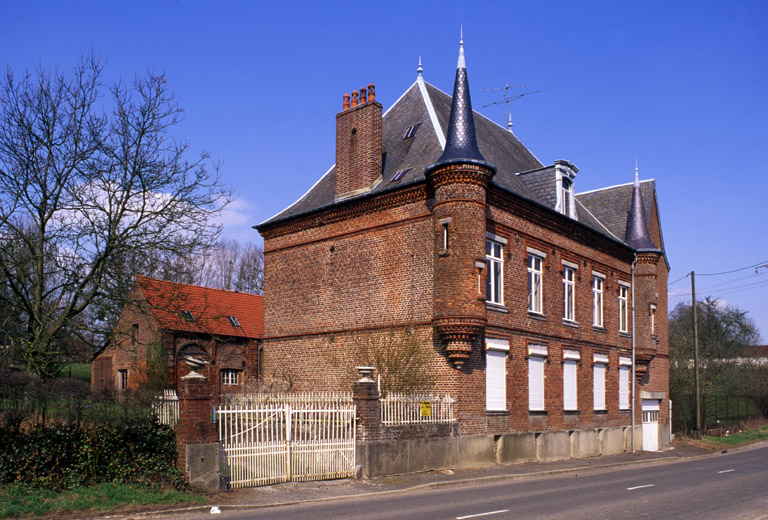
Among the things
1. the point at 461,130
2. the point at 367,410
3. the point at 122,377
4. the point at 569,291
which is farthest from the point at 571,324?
the point at 122,377

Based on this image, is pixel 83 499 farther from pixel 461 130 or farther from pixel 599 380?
pixel 599 380

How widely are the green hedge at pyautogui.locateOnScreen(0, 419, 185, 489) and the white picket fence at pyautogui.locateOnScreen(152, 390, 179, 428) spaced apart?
25 centimetres

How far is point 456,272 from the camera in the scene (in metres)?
20.1

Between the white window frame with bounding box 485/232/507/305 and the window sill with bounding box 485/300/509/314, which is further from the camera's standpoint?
the white window frame with bounding box 485/232/507/305

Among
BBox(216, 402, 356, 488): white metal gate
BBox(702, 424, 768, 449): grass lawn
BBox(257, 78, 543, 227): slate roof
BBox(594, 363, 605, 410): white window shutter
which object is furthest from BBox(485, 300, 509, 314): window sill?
BBox(702, 424, 768, 449): grass lawn

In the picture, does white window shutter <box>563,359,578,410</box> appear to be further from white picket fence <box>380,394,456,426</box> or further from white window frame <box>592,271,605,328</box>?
white picket fence <box>380,394,456,426</box>

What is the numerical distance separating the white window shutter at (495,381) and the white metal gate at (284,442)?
6.11 m

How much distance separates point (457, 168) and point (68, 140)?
34.2ft

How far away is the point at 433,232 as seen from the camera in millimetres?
Answer: 21391

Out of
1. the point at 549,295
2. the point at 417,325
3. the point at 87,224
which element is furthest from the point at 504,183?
the point at 87,224

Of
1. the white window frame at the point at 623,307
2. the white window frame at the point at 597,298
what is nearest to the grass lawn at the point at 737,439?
the white window frame at the point at 623,307

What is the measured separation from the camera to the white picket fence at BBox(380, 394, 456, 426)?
17.7 meters

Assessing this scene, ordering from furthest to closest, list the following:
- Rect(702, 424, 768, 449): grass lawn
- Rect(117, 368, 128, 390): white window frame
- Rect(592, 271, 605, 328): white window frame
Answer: Rect(702, 424, 768, 449): grass lawn < Rect(117, 368, 128, 390): white window frame < Rect(592, 271, 605, 328): white window frame

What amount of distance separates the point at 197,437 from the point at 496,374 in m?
11.1
